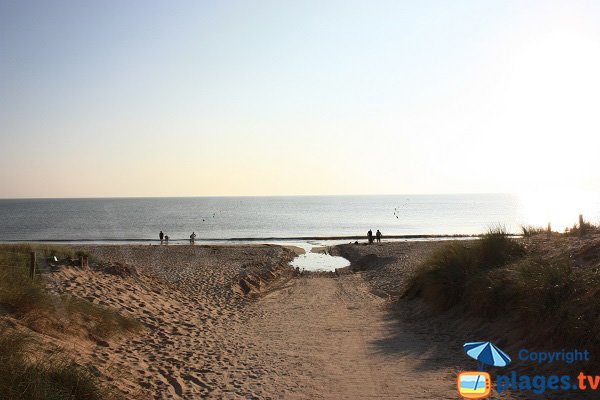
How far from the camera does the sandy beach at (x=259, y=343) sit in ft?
25.3

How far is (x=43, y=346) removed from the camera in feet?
24.3

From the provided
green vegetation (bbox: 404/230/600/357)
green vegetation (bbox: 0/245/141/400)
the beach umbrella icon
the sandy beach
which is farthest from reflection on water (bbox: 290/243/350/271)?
the beach umbrella icon

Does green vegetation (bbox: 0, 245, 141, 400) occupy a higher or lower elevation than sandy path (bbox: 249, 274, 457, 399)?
higher

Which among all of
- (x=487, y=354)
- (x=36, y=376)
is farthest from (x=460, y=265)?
(x=36, y=376)

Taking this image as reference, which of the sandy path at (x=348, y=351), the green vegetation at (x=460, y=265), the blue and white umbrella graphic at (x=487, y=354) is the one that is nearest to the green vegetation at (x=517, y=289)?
the green vegetation at (x=460, y=265)

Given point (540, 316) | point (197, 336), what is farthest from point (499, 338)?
point (197, 336)

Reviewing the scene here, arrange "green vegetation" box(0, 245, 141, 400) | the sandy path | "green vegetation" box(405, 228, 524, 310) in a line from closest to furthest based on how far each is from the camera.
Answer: "green vegetation" box(0, 245, 141, 400) < the sandy path < "green vegetation" box(405, 228, 524, 310)

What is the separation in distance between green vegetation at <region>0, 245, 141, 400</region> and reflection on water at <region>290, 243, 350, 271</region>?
799 inches

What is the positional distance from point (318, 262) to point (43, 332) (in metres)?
27.7

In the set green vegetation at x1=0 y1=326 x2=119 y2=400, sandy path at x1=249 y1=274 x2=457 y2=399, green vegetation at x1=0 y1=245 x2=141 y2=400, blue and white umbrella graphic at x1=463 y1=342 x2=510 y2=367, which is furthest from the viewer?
sandy path at x1=249 y1=274 x2=457 y2=399

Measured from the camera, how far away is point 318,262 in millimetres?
35188

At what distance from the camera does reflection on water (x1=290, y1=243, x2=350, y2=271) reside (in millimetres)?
31812

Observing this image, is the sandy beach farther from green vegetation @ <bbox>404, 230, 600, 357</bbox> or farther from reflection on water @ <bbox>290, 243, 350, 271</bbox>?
reflection on water @ <bbox>290, 243, 350, 271</bbox>

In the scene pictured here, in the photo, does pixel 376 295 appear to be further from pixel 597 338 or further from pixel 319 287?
pixel 597 338
